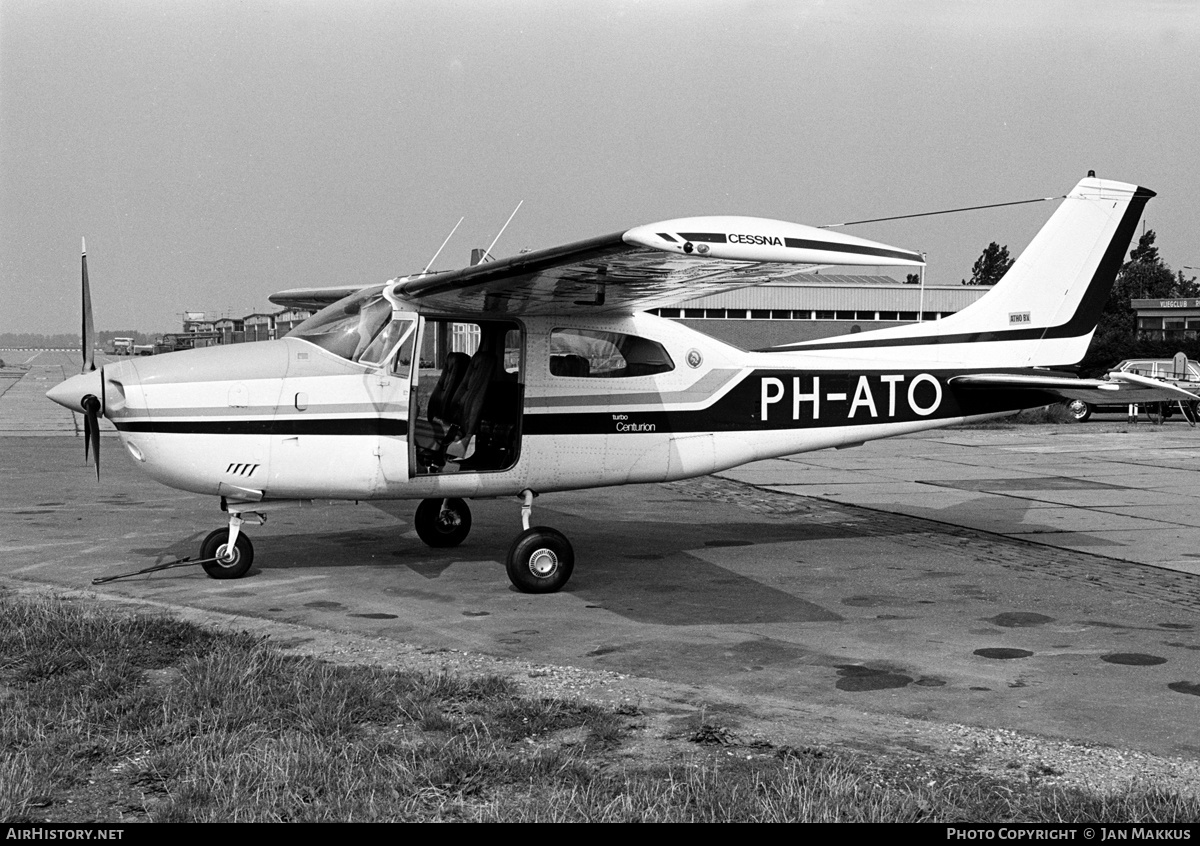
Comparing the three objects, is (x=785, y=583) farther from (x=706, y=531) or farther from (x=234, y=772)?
(x=234, y=772)

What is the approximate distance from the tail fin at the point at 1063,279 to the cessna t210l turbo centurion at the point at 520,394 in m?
A: 0.34

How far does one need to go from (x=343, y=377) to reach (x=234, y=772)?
479 cm

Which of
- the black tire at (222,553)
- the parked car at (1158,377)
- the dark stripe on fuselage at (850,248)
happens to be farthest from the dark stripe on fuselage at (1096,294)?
the parked car at (1158,377)

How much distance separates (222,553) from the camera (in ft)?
30.0

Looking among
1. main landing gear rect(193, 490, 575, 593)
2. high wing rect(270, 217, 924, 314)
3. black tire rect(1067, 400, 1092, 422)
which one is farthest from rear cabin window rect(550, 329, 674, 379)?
black tire rect(1067, 400, 1092, 422)

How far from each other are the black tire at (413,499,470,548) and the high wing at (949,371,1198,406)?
489 centimetres

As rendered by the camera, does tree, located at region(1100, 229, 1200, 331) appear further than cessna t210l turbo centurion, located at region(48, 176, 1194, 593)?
Yes

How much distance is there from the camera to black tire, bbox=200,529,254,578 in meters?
9.12

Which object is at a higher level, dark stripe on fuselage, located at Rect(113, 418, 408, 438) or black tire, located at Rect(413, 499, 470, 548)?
dark stripe on fuselage, located at Rect(113, 418, 408, 438)

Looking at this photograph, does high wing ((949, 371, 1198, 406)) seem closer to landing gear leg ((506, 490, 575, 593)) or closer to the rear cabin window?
the rear cabin window

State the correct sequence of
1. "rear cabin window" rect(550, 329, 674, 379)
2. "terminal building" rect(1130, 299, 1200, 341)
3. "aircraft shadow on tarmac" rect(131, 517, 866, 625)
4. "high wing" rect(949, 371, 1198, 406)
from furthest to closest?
1. "terminal building" rect(1130, 299, 1200, 341)
2. "high wing" rect(949, 371, 1198, 406)
3. "rear cabin window" rect(550, 329, 674, 379)
4. "aircraft shadow on tarmac" rect(131, 517, 866, 625)

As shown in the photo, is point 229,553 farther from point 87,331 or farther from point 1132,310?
point 1132,310

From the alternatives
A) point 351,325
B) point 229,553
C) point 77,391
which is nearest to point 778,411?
point 351,325
